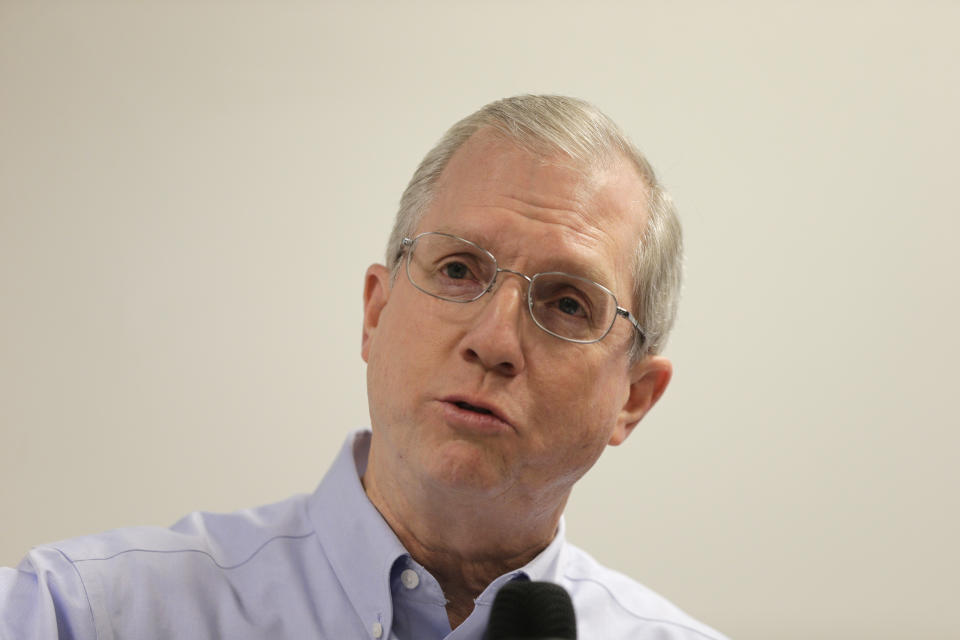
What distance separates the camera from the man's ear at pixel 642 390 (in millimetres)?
1923

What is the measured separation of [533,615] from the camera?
84 cm

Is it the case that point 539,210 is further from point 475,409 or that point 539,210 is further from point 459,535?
point 459,535

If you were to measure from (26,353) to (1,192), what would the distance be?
1.48 feet

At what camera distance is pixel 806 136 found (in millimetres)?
2900

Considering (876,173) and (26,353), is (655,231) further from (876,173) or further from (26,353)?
(26,353)

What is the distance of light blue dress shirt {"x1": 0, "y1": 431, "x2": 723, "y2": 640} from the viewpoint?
1.44 m

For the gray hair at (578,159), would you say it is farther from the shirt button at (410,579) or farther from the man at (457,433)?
the shirt button at (410,579)

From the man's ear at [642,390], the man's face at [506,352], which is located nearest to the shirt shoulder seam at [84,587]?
the man's face at [506,352]

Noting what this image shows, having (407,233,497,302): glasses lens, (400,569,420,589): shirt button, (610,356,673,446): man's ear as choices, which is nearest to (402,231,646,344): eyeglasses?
(407,233,497,302): glasses lens

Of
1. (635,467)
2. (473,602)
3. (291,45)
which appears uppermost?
(291,45)

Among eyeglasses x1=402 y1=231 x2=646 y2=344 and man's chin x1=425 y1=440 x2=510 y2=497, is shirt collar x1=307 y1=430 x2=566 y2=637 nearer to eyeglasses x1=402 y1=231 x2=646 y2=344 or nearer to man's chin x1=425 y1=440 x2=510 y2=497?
man's chin x1=425 y1=440 x2=510 y2=497

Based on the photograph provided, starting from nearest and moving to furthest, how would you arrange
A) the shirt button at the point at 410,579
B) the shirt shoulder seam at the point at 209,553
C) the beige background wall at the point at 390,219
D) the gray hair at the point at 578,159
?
the shirt shoulder seam at the point at 209,553 → the shirt button at the point at 410,579 → the gray hair at the point at 578,159 → the beige background wall at the point at 390,219

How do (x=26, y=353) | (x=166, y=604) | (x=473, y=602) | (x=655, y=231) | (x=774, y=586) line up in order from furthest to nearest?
(x=774, y=586)
(x=26, y=353)
(x=655, y=231)
(x=473, y=602)
(x=166, y=604)

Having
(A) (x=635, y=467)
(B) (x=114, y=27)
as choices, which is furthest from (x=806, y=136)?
(B) (x=114, y=27)
